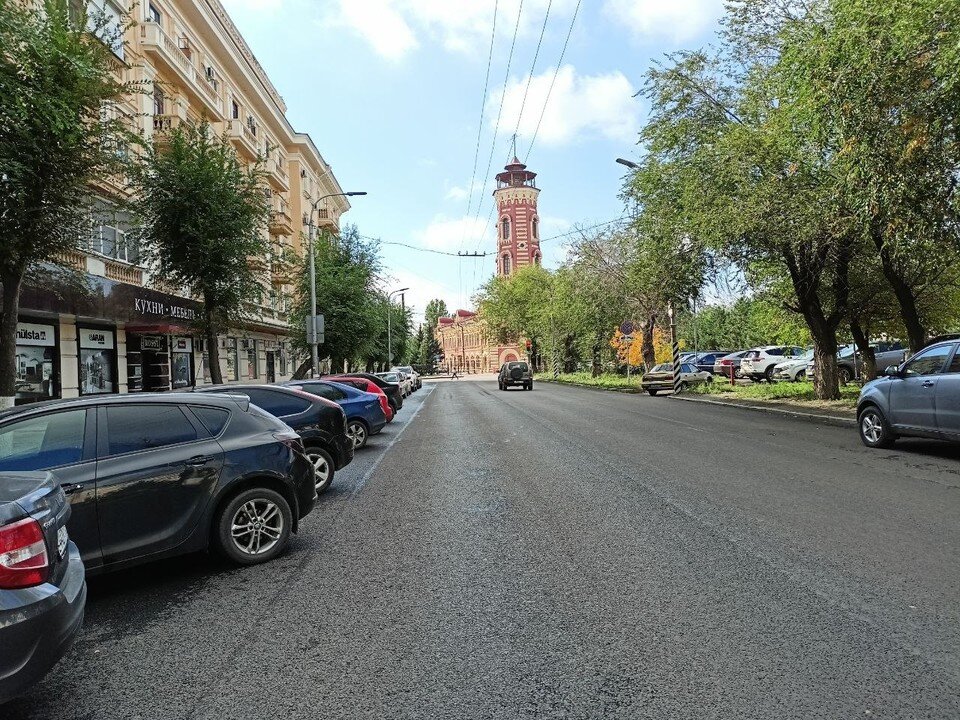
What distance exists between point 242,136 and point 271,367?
12.8m

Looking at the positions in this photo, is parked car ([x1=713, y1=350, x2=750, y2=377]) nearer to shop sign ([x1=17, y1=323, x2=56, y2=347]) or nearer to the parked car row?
shop sign ([x1=17, y1=323, x2=56, y2=347])

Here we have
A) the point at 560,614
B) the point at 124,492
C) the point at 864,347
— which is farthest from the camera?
the point at 864,347

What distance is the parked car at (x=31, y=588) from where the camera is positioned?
279 cm

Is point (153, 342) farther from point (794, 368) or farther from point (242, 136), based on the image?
point (794, 368)

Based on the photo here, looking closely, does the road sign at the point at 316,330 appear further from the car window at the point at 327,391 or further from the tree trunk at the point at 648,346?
the tree trunk at the point at 648,346

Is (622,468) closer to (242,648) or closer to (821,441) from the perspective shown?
(821,441)

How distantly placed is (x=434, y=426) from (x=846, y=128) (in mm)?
11576

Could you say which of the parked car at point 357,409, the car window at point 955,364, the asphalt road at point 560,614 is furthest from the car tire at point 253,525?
the car window at point 955,364

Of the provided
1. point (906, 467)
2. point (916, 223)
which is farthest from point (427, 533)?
point (916, 223)

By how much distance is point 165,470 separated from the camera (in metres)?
4.96

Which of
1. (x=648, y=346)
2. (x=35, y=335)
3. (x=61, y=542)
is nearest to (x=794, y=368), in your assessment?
(x=648, y=346)

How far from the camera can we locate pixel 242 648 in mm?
3863

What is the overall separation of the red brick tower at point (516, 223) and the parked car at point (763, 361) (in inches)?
2440

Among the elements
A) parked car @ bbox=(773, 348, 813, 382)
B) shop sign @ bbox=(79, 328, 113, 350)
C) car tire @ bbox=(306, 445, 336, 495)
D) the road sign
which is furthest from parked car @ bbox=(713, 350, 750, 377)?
car tire @ bbox=(306, 445, 336, 495)
